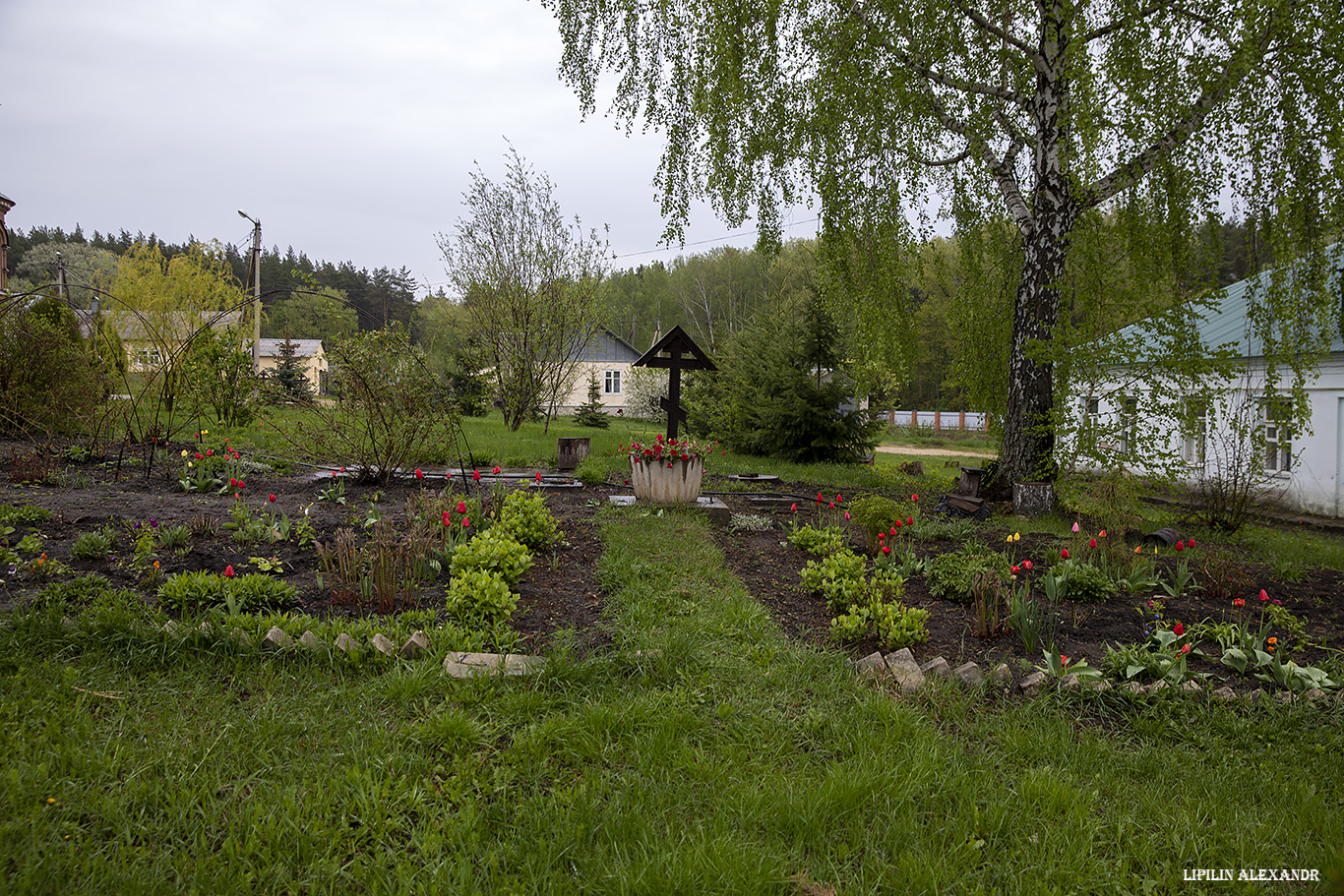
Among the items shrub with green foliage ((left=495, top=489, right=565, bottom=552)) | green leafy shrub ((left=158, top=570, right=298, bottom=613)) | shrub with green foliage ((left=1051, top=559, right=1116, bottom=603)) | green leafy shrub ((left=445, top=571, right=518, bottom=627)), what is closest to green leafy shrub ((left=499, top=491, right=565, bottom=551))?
shrub with green foliage ((left=495, top=489, right=565, bottom=552))

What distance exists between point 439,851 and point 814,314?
1121 centimetres

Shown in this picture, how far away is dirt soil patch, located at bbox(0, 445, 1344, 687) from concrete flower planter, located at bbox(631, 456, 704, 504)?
0.62 metres

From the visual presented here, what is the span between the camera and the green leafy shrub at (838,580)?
388cm

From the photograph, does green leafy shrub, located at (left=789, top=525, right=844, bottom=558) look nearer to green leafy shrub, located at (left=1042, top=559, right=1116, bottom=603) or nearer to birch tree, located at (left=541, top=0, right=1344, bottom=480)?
green leafy shrub, located at (left=1042, top=559, right=1116, bottom=603)

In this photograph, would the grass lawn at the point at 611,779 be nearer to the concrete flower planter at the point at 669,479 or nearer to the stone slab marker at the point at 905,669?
the stone slab marker at the point at 905,669

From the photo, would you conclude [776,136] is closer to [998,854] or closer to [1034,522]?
[1034,522]

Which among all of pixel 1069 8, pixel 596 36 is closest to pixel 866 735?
pixel 1069 8

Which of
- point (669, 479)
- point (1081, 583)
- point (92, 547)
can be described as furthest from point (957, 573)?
point (92, 547)

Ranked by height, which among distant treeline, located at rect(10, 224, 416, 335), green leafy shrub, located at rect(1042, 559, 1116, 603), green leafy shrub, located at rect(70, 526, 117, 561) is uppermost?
distant treeline, located at rect(10, 224, 416, 335)

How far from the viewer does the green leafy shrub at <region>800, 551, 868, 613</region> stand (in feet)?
12.7

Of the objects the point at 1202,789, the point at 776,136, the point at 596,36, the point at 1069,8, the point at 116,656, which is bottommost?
the point at 1202,789

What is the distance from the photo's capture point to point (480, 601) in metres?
3.34

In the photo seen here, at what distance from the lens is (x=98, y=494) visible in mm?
5684

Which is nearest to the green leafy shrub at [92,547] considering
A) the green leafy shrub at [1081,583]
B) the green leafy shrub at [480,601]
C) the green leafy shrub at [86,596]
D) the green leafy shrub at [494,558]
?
the green leafy shrub at [86,596]
